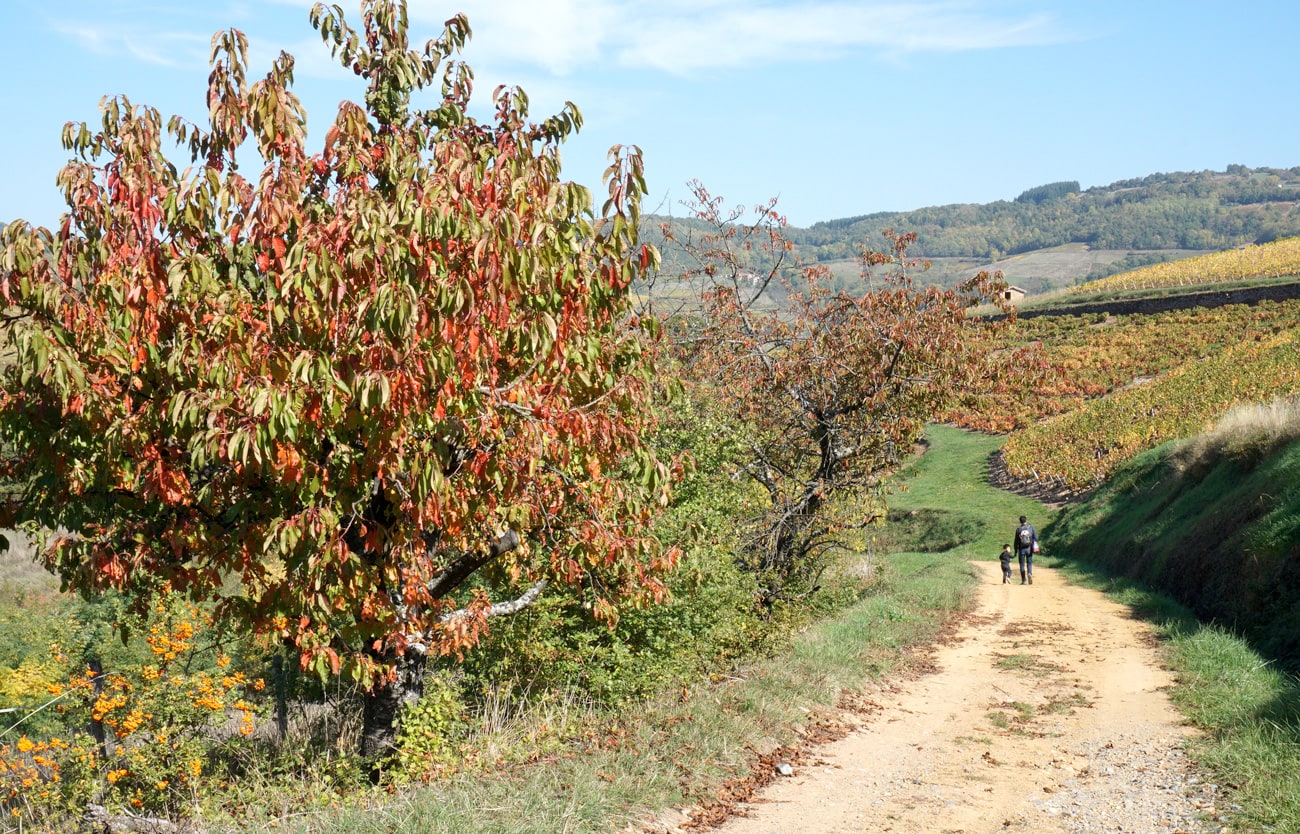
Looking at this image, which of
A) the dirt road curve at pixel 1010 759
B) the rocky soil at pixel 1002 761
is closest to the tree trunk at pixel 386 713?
the rocky soil at pixel 1002 761

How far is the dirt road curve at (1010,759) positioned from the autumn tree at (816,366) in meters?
3.30

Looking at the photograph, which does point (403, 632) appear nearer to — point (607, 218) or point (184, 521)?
point (184, 521)

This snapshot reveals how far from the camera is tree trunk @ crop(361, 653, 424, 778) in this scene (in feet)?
25.3

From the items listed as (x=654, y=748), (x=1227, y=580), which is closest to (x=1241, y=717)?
(x=654, y=748)

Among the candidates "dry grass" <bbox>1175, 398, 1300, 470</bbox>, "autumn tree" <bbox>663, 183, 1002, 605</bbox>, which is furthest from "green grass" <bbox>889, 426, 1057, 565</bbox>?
"autumn tree" <bbox>663, 183, 1002, 605</bbox>

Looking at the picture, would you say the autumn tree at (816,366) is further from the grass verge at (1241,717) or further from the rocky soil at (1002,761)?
the grass verge at (1241,717)

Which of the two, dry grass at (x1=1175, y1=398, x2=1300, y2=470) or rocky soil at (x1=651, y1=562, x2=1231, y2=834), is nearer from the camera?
rocky soil at (x1=651, y1=562, x2=1231, y2=834)

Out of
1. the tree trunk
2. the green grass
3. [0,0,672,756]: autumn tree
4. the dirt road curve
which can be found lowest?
the green grass

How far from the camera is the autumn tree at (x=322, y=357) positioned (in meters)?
4.71

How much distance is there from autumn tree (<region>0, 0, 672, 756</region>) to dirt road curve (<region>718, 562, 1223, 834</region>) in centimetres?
213

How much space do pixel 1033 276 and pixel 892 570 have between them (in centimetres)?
18447

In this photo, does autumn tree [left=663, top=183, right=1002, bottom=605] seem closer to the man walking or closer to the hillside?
the hillside

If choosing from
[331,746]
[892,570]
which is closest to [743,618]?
[331,746]

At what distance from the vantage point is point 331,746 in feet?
28.1
